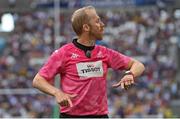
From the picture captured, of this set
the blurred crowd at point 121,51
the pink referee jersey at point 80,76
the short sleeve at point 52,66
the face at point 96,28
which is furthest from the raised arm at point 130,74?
the blurred crowd at point 121,51

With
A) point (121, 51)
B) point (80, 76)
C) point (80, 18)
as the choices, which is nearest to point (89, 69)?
point (80, 76)

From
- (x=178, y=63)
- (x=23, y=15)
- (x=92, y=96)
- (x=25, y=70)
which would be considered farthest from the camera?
(x=23, y=15)

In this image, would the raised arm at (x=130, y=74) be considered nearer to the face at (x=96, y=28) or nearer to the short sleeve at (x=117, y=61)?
the short sleeve at (x=117, y=61)

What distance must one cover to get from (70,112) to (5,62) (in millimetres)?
15339

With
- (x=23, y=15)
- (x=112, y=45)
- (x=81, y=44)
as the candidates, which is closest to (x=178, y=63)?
(x=112, y=45)

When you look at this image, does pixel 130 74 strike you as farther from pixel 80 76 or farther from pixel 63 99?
pixel 63 99

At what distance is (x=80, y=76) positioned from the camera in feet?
15.2

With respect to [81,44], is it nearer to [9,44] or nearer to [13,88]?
[13,88]

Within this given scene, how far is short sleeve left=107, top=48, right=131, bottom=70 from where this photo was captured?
481 cm

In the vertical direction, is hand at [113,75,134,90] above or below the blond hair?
below

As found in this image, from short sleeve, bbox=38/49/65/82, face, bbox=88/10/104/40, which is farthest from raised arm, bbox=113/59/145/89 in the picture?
short sleeve, bbox=38/49/65/82

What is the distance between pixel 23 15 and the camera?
2327 centimetres

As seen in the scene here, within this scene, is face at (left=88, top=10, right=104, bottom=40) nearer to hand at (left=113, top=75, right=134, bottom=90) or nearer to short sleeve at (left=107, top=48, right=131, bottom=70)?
short sleeve at (left=107, top=48, right=131, bottom=70)

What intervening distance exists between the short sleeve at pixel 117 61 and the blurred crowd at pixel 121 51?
11487mm
